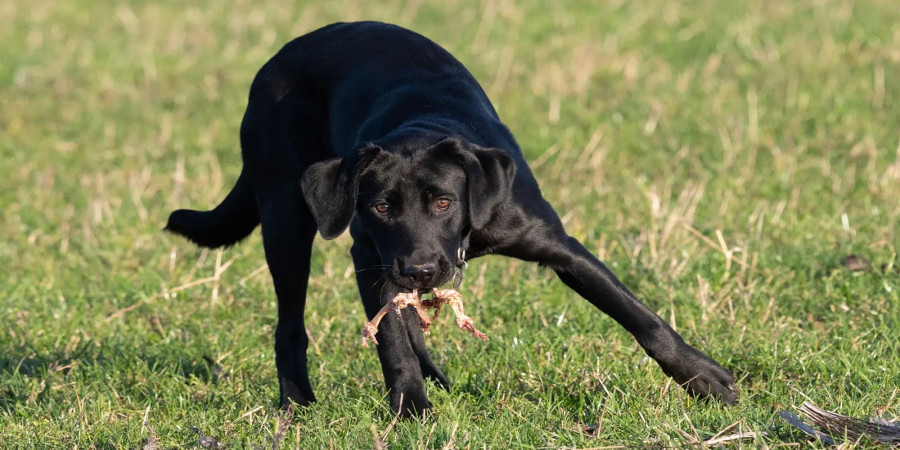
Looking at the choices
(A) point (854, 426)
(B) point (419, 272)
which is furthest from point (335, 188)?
(A) point (854, 426)

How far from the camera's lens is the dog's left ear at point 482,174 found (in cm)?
438

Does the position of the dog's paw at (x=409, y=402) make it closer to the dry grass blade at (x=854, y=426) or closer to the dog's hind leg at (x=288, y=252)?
the dog's hind leg at (x=288, y=252)

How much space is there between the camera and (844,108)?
9.28 meters

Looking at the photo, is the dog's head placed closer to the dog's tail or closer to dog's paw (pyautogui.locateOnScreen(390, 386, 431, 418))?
dog's paw (pyautogui.locateOnScreen(390, 386, 431, 418))

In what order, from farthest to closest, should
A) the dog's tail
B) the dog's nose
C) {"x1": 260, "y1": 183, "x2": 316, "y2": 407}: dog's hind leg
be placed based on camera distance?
the dog's tail, {"x1": 260, "y1": 183, "x2": 316, "y2": 407}: dog's hind leg, the dog's nose

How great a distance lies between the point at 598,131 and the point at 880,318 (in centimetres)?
389

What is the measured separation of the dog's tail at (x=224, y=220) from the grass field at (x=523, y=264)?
461 mm

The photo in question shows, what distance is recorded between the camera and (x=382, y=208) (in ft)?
14.6

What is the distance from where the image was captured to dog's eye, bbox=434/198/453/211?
4.43 meters

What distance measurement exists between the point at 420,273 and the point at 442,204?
0.29 m

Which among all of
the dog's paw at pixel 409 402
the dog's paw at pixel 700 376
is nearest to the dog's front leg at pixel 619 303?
the dog's paw at pixel 700 376

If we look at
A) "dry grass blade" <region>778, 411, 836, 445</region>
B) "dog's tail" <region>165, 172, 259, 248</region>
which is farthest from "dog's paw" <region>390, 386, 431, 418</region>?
"dog's tail" <region>165, 172, 259, 248</region>

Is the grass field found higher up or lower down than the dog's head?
lower down

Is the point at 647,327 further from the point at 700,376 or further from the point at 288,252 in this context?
the point at 288,252
